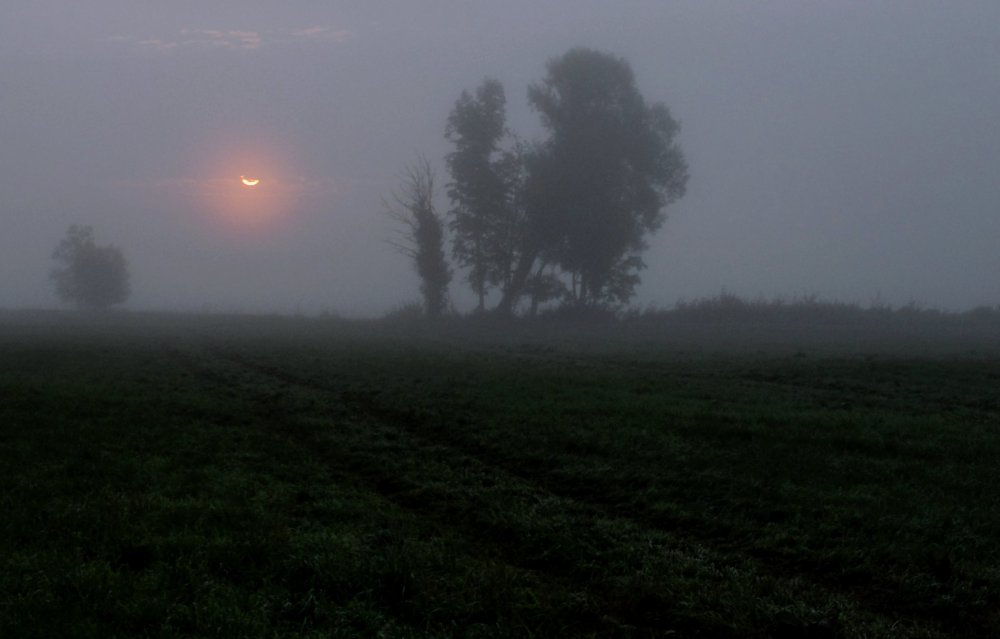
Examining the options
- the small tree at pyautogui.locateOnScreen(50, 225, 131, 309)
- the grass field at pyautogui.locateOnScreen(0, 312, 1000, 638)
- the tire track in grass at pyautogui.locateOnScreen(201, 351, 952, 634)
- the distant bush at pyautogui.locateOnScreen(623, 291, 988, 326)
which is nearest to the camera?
the grass field at pyautogui.locateOnScreen(0, 312, 1000, 638)

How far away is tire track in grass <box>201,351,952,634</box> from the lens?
776 centimetres

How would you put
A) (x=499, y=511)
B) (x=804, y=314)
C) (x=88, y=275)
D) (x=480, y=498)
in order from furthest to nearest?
(x=88, y=275) < (x=804, y=314) < (x=480, y=498) < (x=499, y=511)

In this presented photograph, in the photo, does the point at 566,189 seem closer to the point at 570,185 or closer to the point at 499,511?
the point at 570,185

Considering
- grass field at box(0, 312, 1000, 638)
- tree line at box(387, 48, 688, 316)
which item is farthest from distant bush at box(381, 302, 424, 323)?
A: grass field at box(0, 312, 1000, 638)

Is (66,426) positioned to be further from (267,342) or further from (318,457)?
(267,342)

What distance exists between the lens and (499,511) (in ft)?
31.4

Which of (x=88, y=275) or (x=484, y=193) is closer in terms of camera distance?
(x=484, y=193)

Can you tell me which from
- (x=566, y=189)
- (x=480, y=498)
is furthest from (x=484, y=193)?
(x=480, y=498)

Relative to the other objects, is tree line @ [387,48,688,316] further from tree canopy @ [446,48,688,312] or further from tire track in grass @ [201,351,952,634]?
tire track in grass @ [201,351,952,634]

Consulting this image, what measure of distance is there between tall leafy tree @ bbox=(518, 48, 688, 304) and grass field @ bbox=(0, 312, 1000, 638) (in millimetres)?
42541

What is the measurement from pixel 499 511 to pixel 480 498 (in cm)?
66

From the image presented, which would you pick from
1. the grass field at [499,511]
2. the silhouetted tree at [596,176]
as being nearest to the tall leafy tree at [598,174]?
the silhouetted tree at [596,176]

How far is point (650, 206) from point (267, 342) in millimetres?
35437

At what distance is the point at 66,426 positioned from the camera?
1391 centimetres
